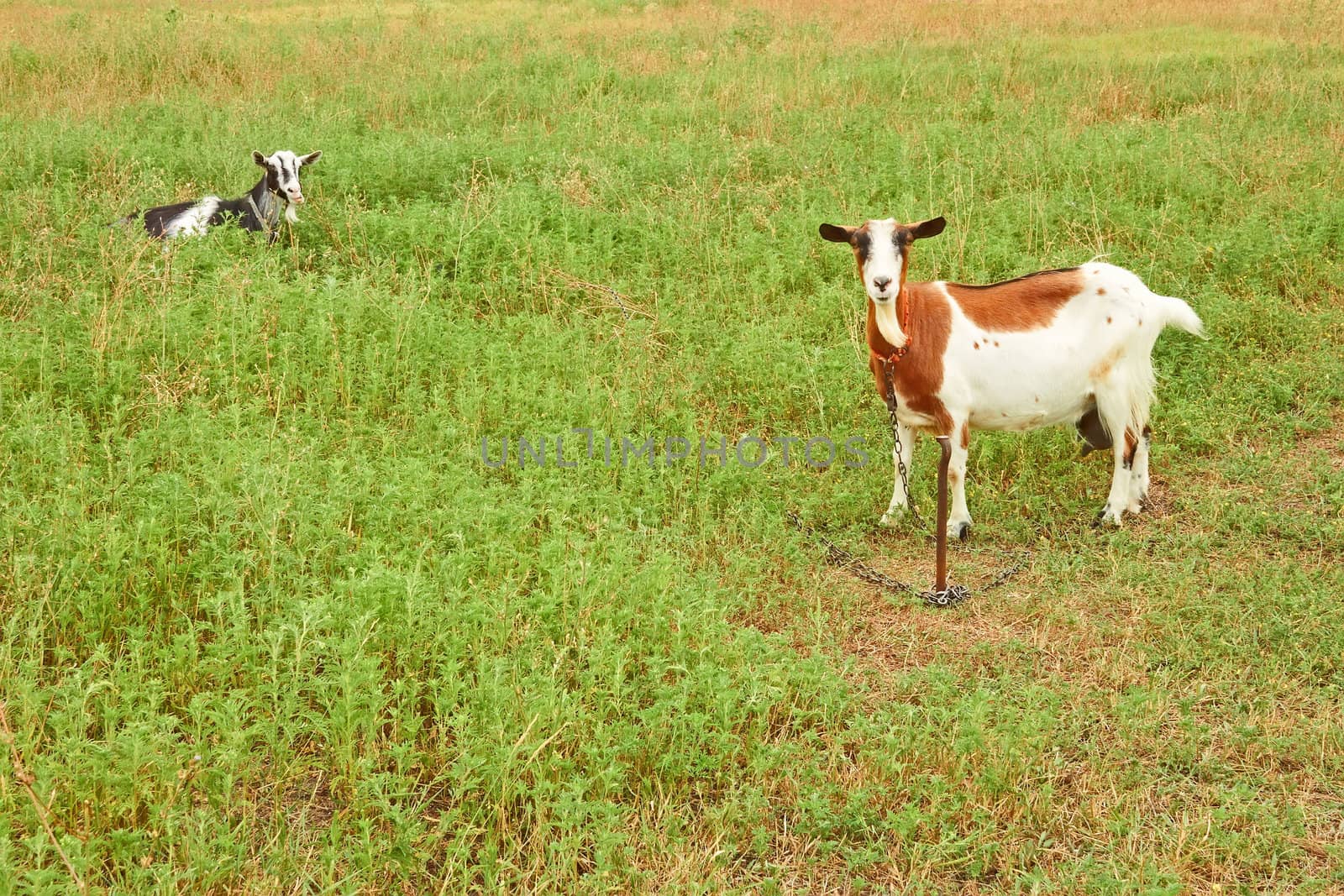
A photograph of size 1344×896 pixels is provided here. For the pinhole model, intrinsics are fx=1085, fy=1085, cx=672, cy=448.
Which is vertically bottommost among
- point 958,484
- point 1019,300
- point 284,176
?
point 958,484

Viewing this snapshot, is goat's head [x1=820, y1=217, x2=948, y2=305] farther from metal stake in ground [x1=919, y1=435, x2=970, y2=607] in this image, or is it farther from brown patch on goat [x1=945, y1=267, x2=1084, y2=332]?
metal stake in ground [x1=919, y1=435, x2=970, y2=607]

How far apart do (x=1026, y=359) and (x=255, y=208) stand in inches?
247

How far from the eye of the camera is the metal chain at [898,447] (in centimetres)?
597

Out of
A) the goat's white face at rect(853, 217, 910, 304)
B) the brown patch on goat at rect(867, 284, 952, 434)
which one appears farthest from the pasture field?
the goat's white face at rect(853, 217, 910, 304)

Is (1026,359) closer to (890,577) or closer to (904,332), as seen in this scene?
(904,332)

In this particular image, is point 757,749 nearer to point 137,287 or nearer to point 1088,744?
point 1088,744

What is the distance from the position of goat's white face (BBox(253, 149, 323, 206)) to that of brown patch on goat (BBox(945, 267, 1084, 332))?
18.0ft

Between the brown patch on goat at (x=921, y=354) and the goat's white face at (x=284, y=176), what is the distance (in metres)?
5.21

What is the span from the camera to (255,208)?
8922 millimetres

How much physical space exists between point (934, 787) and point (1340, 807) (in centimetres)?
151

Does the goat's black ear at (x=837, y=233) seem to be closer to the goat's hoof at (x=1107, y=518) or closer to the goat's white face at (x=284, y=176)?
the goat's hoof at (x=1107, y=518)

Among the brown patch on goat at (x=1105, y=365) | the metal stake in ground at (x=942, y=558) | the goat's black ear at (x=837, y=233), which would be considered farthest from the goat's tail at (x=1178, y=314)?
the goat's black ear at (x=837, y=233)

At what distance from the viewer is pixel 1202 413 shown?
714cm

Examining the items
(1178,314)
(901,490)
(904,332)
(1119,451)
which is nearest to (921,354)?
(904,332)
